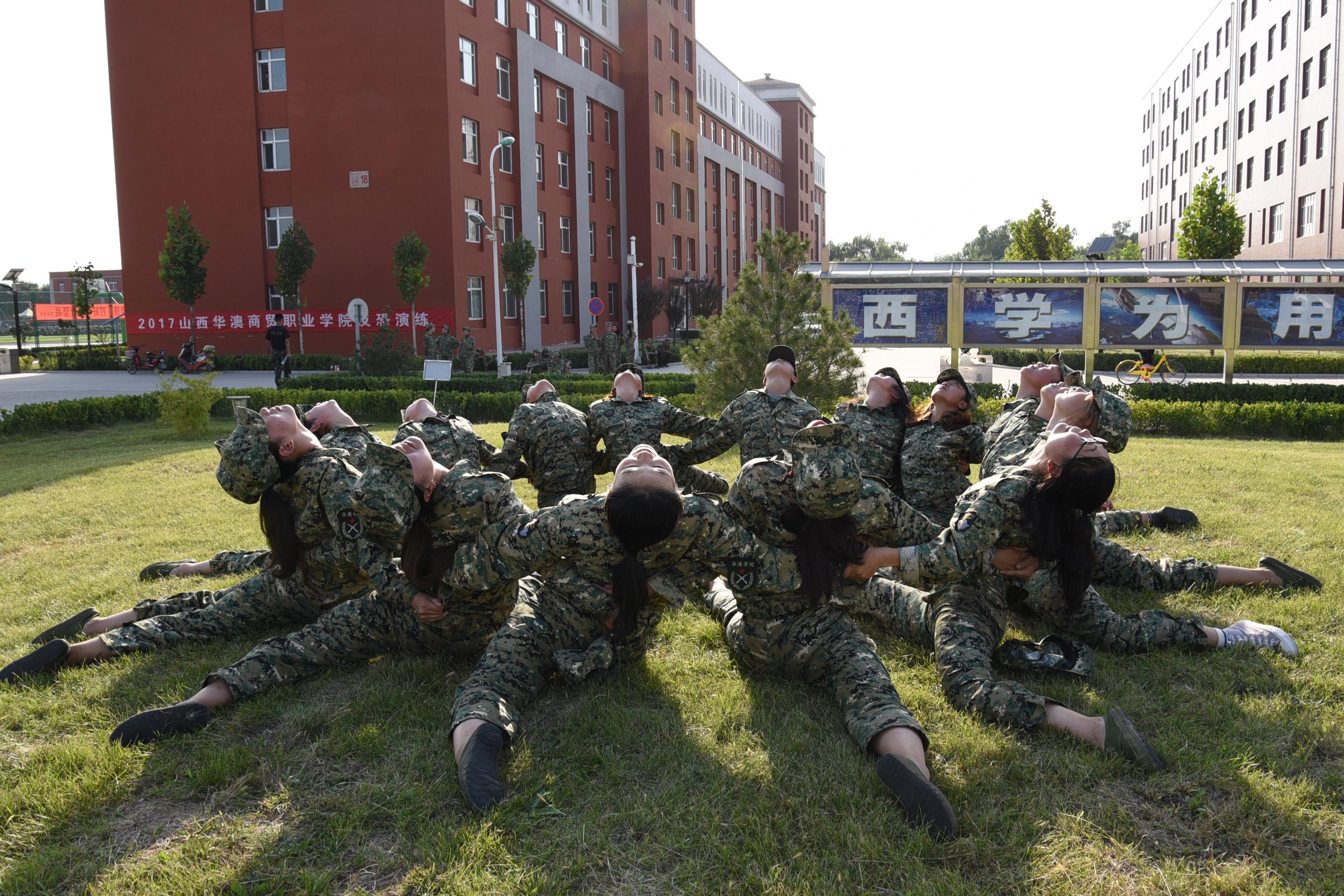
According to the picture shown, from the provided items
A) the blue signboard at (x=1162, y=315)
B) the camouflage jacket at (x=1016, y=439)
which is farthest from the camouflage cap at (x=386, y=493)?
the blue signboard at (x=1162, y=315)

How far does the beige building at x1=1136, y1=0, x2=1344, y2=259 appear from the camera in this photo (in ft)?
112

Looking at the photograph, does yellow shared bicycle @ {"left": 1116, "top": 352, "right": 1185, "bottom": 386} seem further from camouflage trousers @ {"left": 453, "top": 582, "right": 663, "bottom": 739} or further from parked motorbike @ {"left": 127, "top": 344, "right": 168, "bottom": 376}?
parked motorbike @ {"left": 127, "top": 344, "right": 168, "bottom": 376}

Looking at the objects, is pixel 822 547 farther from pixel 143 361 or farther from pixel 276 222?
pixel 143 361

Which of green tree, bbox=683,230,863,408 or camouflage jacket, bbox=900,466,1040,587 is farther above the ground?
green tree, bbox=683,230,863,408

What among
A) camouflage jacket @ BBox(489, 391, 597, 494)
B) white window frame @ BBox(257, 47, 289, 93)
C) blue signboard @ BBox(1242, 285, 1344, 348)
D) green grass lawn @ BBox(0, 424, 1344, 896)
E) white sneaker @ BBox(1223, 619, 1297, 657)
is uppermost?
white window frame @ BBox(257, 47, 289, 93)

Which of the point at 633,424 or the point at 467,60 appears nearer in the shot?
the point at 633,424

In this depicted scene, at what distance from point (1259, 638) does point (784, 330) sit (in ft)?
25.2

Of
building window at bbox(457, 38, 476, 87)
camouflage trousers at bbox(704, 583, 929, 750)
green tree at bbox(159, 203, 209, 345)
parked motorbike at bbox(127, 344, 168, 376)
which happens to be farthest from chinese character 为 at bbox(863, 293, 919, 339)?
parked motorbike at bbox(127, 344, 168, 376)

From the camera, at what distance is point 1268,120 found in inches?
1612

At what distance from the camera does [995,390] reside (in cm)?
1666

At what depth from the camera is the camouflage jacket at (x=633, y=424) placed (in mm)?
6512

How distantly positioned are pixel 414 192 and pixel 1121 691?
30248 millimetres

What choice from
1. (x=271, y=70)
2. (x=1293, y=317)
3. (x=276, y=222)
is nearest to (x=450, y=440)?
(x=1293, y=317)

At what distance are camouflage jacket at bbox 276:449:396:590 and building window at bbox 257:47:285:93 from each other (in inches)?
1247
